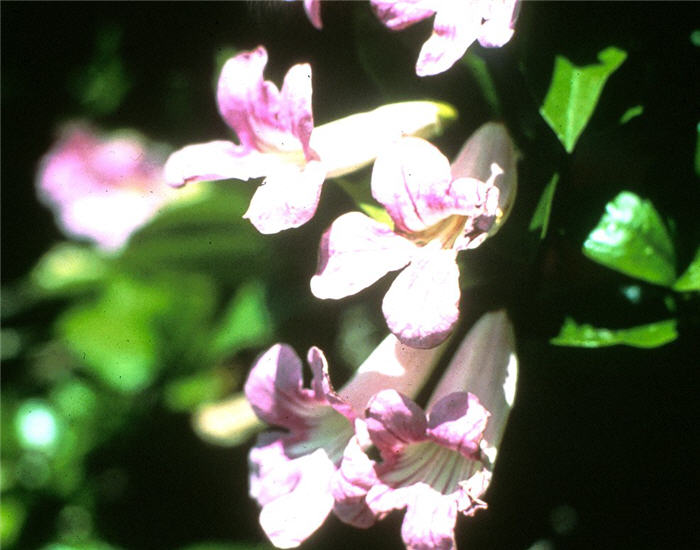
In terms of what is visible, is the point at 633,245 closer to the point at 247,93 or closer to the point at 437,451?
the point at 437,451

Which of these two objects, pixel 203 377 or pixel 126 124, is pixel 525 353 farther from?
pixel 126 124

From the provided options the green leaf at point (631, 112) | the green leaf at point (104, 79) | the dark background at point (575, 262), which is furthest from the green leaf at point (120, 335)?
the green leaf at point (631, 112)

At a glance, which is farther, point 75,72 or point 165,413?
point 75,72

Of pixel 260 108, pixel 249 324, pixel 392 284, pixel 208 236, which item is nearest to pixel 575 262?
pixel 392 284

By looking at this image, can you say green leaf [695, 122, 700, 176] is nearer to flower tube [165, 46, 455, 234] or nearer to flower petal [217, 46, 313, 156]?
flower tube [165, 46, 455, 234]

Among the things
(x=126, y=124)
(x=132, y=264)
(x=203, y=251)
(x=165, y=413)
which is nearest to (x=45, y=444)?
(x=165, y=413)

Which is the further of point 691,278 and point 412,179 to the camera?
point 691,278

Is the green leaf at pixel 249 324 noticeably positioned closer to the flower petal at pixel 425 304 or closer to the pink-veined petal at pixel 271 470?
the pink-veined petal at pixel 271 470
